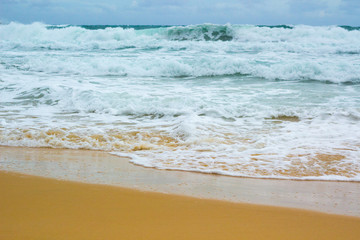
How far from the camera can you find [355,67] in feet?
43.9

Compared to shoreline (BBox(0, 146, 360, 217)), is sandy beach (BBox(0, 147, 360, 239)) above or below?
above

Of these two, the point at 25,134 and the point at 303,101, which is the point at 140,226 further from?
the point at 303,101

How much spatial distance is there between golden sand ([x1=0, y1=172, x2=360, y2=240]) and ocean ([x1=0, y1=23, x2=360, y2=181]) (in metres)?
1.19

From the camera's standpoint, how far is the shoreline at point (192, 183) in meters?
3.32

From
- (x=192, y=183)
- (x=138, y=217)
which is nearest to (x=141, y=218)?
(x=138, y=217)

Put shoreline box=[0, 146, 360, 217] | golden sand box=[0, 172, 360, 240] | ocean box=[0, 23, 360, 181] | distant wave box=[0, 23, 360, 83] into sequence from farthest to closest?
distant wave box=[0, 23, 360, 83] → ocean box=[0, 23, 360, 181] → shoreline box=[0, 146, 360, 217] → golden sand box=[0, 172, 360, 240]

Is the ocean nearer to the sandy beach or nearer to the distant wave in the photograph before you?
the distant wave

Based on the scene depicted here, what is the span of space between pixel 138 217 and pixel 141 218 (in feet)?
0.10

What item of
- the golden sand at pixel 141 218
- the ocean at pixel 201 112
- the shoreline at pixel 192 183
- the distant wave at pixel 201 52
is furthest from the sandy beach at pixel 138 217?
the distant wave at pixel 201 52

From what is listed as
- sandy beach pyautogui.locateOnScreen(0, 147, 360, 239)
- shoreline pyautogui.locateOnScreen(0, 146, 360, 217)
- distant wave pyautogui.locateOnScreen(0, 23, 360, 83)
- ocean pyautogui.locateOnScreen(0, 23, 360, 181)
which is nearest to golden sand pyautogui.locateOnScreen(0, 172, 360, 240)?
sandy beach pyautogui.locateOnScreen(0, 147, 360, 239)

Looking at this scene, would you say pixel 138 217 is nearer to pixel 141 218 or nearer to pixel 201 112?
pixel 141 218

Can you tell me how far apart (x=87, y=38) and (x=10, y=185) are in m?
26.4

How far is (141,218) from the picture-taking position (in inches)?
108

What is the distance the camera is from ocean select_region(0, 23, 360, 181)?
4.75 meters
